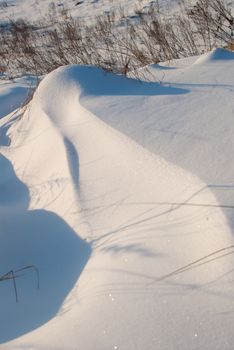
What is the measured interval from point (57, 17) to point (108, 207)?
7.62 meters

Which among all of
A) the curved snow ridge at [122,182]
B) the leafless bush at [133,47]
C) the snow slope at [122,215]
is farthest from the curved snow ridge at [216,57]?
the leafless bush at [133,47]

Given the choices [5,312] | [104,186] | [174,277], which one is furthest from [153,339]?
[104,186]

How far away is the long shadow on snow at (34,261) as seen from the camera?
1367 millimetres

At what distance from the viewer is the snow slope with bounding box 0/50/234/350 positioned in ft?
3.82

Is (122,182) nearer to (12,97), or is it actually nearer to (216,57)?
(216,57)

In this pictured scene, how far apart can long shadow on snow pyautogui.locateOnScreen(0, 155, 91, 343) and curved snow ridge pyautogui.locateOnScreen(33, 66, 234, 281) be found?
0.11 m

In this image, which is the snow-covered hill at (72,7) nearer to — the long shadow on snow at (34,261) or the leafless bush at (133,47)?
the leafless bush at (133,47)

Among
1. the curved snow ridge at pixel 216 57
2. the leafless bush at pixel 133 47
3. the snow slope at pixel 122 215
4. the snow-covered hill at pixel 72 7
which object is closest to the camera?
the snow slope at pixel 122 215

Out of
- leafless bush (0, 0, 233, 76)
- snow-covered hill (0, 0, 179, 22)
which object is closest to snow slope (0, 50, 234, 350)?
leafless bush (0, 0, 233, 76)

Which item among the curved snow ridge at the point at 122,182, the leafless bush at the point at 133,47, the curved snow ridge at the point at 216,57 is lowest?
the leafless bush at the point at 133,47

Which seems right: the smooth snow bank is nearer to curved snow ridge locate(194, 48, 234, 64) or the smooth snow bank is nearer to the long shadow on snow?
curved snow ridge locate(194, 48, 234, 64)

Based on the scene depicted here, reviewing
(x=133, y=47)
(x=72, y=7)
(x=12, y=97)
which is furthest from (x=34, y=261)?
(x=72, y=7)

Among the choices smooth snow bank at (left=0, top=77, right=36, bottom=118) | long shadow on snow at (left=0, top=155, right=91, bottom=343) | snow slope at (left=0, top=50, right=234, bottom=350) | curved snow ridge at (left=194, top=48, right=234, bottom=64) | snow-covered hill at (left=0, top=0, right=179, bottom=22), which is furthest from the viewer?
snow-covered hill at (left=0, top=0, right=179, bottom=22)

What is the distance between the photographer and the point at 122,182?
1.74 m
